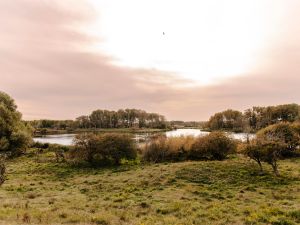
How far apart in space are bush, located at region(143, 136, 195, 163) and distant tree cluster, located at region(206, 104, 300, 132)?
59482 millimetres

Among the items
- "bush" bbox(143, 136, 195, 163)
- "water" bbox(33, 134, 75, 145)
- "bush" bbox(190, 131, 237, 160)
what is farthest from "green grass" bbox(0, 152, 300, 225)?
"water" bbox(33, 134, 75, 145)

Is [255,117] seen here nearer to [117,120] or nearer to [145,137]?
[117,120]

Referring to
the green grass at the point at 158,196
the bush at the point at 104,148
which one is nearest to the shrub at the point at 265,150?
the green grass at the point at 158,196

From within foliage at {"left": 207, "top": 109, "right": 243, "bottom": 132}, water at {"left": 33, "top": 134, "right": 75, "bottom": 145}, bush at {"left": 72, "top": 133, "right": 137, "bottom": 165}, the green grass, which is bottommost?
the green grass

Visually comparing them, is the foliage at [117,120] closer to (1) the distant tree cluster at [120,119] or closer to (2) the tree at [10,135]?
(1) the distant tree cluster at [120,119]

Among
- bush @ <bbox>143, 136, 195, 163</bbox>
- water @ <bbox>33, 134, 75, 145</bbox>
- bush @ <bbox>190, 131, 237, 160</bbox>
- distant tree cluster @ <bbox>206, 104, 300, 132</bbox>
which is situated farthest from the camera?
distant tree cluster @ <bbox>206, 104, 300, 132</bbox>

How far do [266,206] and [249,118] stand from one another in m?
125

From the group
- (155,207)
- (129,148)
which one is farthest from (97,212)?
(129,148)

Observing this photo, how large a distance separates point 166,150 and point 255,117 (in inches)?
4003

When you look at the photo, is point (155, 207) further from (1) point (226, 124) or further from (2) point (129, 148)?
(1) point (226, 124)

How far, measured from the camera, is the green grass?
15.1 metres

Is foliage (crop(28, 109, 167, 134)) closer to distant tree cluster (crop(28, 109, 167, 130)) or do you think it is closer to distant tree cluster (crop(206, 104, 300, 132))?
distant tree cluster (crop(28, 109, 167, 130))

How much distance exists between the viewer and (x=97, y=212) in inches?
652

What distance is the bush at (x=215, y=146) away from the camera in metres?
41.7
